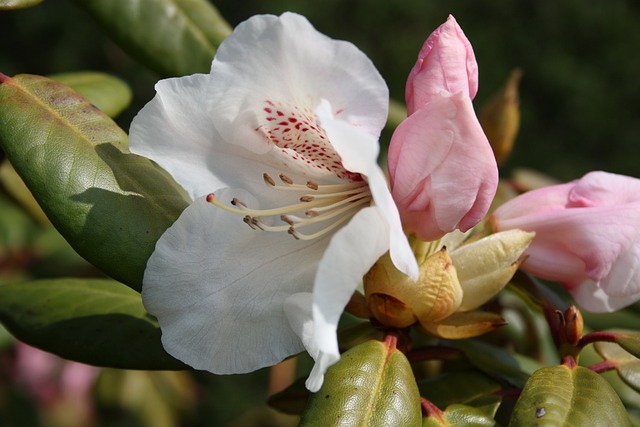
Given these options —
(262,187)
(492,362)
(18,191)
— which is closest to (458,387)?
(492,362)

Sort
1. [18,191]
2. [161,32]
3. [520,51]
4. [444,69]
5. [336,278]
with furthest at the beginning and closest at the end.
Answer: [520,51] → [18,191] → [161,32] → [444,69] → [336,278]

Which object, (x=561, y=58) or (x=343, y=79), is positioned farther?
(x=561, y=58)

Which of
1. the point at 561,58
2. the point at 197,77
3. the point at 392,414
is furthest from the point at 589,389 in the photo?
the point at 561,58

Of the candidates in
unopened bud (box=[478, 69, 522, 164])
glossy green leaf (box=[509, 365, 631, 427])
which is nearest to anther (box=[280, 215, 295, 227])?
glossy green leaf (box=[509, 365, 631, 427])

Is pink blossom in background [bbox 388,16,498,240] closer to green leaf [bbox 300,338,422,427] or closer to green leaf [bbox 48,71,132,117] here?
green leaf [bbox 300,338,422,427]

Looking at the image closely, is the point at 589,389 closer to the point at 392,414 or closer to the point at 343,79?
the point at 392,414

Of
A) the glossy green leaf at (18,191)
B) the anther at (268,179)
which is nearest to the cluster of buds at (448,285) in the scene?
the anther at (268,179)

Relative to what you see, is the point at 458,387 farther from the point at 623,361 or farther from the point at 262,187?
the point at 262,187
